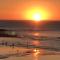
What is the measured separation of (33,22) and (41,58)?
143 feet

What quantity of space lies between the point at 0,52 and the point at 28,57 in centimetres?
169

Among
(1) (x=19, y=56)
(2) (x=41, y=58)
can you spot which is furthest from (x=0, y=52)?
(2) (x=41, y=58)

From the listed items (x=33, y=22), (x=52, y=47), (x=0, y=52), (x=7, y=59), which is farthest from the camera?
(x=33, y=22)

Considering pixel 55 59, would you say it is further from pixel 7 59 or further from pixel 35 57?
pixel 7 59

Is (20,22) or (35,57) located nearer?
(35,57)

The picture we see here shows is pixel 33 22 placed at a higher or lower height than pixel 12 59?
higher

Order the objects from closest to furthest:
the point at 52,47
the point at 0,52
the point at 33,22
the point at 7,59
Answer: the point at 7,59 < the point at 0,52 < the point at 52,47 < the point at 33,22

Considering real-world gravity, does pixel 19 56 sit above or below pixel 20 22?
below

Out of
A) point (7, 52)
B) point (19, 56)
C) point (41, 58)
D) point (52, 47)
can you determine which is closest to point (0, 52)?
point (7, 52)

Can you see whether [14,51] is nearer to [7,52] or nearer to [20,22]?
[7,52]

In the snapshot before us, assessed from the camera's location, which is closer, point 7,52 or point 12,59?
point 12,59

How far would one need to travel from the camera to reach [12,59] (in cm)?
1178

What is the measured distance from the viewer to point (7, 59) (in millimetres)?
11750

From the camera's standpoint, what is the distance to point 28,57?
40.4 feet
